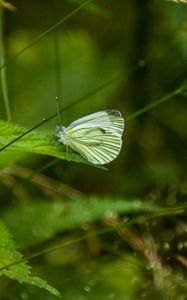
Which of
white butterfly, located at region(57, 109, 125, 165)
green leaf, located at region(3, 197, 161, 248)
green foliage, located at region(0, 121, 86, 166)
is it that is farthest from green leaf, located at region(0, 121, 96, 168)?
green leaf, located at region(3, 197, 161, 248)

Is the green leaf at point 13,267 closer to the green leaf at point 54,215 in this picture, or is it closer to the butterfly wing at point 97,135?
the butterfly wing at point 97,135

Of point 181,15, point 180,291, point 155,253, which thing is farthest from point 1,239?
point 181,15

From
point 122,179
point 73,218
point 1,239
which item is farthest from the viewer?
point 122,179

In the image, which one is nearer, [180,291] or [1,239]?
[1,239]

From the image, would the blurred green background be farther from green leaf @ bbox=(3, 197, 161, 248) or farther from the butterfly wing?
the butterfly wing

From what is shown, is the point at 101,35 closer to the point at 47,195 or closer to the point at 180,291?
the point at 47,195
